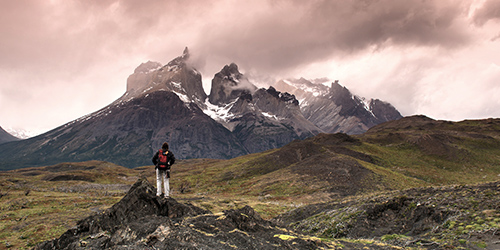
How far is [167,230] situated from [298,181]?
6934cm

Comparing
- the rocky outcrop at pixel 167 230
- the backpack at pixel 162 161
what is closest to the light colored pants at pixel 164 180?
the backpack at pixel 162 161

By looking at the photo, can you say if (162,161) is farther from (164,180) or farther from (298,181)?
(298,181)

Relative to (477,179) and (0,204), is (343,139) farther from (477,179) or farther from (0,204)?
(0,204)

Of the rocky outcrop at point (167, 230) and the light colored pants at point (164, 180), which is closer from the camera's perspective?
the rocky outcrop at point (167, 230)

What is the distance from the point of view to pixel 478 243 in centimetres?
1712

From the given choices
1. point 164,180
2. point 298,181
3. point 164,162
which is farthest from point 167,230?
point 298,181

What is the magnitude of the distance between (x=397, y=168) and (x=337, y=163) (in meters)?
27.6

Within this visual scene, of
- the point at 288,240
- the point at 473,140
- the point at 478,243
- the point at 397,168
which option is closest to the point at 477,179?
the point at 397,168

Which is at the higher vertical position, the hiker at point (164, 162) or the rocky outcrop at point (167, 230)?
the hiker at point (164, 162)

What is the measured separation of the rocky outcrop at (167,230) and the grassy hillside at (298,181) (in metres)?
15.0

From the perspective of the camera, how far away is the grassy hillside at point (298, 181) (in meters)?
44.8

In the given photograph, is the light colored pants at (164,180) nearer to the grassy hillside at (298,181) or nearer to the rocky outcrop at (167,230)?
the rocky outcrop at (167,230)

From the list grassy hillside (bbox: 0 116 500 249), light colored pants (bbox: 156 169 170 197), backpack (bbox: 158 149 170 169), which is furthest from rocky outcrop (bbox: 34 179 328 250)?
grassy hillside (bbox: 0 116 500 249)

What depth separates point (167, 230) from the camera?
1484 cm
